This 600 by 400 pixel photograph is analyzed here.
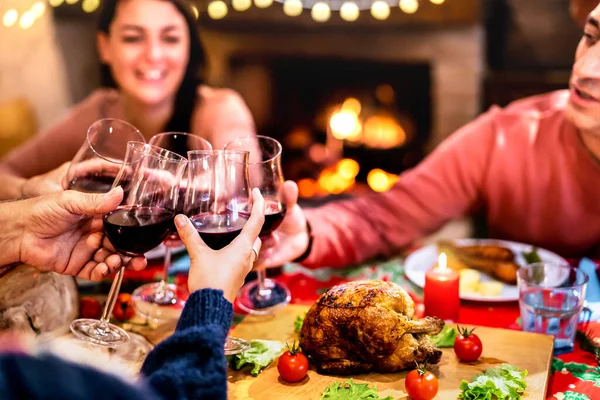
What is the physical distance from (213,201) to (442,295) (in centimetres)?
54

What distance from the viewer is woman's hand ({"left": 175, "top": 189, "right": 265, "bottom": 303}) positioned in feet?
3.32

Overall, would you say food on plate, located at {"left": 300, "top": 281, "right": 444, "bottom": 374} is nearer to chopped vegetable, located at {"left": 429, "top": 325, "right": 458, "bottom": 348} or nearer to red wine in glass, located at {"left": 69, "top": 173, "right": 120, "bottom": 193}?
chopped vegetable, located at {"left": 429, "top": 325, "right": 458, "bottom": 348}

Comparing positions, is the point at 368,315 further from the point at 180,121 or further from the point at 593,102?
the point at 180,121

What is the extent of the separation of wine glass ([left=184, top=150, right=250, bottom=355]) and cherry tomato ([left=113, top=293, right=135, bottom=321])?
0.37 m

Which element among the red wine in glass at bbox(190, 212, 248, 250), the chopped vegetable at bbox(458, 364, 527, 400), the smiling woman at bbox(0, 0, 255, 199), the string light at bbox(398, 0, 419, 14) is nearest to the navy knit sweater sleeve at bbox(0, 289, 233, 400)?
the red wine in glass at bbox(190, 212, 248, 250)

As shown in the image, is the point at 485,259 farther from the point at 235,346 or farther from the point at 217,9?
the point at 217,9

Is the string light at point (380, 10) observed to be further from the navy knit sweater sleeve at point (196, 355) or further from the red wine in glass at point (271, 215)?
the navy knit sweater sleeve at point (196, 355)

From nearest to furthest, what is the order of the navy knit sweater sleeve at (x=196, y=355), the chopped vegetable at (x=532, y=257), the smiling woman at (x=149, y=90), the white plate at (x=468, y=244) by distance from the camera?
the navy knit sweater sleeve at (x=196, y=355)
the white plate at (x=468, y=244)
the chopped vegetable at (x=532, y=257)
the smiling woman at (x=149, y=90)

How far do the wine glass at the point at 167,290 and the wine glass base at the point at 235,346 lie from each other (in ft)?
0.64

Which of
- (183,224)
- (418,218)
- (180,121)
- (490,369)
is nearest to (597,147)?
(418,218)

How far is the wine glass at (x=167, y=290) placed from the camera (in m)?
1.44

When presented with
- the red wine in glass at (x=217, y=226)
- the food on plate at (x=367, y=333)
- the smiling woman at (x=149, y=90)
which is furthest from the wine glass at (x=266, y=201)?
the smiling woman at (x=149, y=90)

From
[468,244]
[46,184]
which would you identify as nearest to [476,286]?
[468,244]

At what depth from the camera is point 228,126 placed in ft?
8.81
